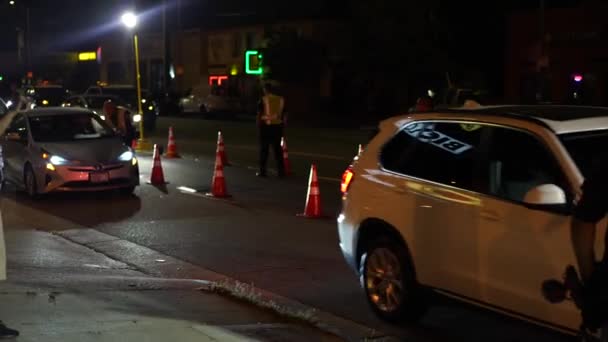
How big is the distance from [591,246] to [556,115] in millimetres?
2566

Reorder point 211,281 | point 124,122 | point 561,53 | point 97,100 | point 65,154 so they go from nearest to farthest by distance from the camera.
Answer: point 211,281 < point 65,154 < point 124,122 < point 97,100 < point 561,53

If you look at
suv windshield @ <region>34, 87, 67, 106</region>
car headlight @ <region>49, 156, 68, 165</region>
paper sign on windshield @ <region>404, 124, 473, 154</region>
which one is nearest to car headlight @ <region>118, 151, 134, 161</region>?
car headlight @ <region>49, 156, 68, 165</region>

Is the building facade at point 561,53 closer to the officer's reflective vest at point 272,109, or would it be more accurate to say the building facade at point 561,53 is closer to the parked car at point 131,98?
the parked car at point 131,98

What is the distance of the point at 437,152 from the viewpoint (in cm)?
725

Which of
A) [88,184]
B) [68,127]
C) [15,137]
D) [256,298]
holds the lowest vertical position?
[256,298]

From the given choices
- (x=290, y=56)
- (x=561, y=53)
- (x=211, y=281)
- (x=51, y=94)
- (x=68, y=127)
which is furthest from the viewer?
(x=290, y=56)

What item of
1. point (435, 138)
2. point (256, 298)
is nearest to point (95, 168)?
point (256, 298)

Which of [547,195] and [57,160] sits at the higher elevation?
[547,195]

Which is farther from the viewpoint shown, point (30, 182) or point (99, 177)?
point (30, 182)

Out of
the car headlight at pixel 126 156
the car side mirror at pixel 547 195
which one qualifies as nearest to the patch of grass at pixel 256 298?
the car side mirror at pixel 547 195

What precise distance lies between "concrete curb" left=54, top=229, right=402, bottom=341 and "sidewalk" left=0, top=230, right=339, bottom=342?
101mm

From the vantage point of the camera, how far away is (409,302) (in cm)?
733

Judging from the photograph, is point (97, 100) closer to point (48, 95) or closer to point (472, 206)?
point (48, 95)

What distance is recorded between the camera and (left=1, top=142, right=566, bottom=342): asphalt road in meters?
7.66
